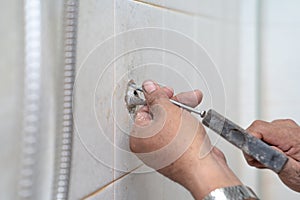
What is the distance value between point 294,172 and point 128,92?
24 centimetres

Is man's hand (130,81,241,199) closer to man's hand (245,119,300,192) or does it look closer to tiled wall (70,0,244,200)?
tiled wall (70,0,244,200)

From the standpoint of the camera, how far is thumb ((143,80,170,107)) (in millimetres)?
416

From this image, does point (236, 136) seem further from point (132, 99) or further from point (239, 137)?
point (132, 99)

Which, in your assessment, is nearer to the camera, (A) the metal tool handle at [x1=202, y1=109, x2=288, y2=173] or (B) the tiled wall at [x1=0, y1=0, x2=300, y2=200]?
(B) the tiled wall at [x1=0, y1=0, x2=300, y2=200]

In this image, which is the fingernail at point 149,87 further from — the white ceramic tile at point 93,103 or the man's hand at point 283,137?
the man's hand at point 283,137

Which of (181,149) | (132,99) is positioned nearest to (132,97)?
(132,99)

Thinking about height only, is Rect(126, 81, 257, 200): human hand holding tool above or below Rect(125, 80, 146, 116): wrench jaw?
below

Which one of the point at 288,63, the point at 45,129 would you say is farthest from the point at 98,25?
the point at 288,63

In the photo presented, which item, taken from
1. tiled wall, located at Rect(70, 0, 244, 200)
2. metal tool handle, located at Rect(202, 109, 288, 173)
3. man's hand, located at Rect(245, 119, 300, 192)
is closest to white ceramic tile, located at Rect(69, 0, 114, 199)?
tiled wall, located at Rect(70, 0, 244, 200)

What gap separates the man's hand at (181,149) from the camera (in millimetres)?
387

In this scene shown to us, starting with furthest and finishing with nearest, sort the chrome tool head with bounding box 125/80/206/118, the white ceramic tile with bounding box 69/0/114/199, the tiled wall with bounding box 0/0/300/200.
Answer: the chrome tool head with bounding box 125/80/206/118 → the white ceramic tile with bounding box 69/0/114/199 → the tiled wall with bounding box 0/0/300/200

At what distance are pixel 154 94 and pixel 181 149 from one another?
0.23 ft

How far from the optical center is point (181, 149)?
394 mm

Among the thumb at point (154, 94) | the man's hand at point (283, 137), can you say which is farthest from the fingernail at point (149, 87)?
the man's hand at point (283, 137)
